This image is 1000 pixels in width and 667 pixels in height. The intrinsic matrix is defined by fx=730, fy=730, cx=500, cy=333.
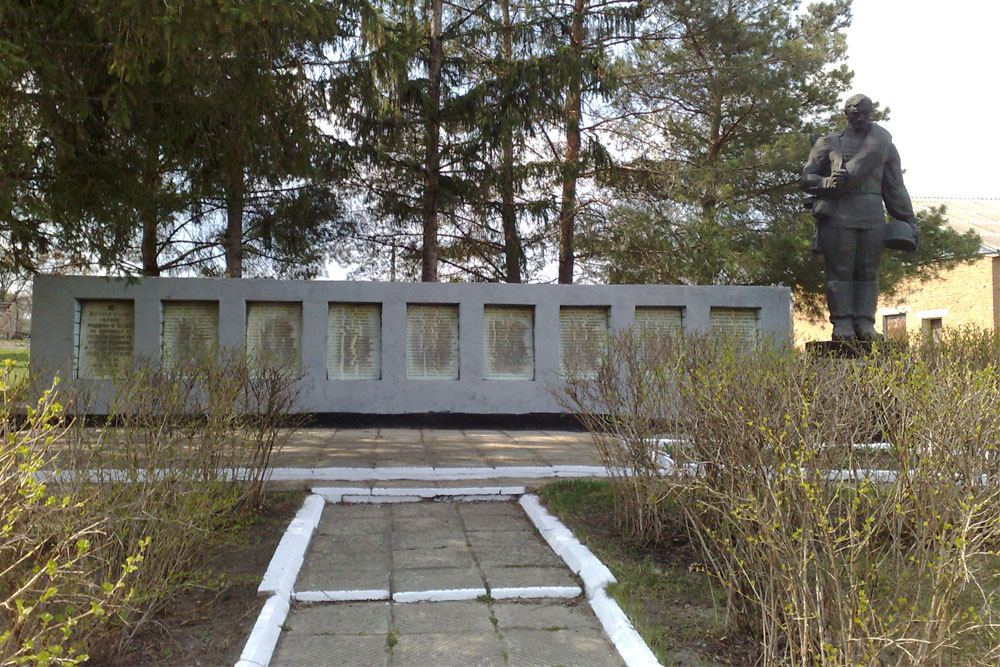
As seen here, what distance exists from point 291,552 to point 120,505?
1150 millimetres

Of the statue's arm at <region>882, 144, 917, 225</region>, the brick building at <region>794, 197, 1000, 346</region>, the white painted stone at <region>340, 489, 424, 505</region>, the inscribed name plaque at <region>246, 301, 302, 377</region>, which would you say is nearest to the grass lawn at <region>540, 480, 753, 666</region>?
the white painted stone at <region>340, 489, 424, 505</region>

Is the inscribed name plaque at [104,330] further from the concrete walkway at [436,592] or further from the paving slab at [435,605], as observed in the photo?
the paving slab at [435,605]

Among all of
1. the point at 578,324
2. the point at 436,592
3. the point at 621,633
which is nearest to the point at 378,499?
the point at 436,592

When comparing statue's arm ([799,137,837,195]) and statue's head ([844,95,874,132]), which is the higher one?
statue's head ([844,95,874,132])

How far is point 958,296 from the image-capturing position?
23.1m

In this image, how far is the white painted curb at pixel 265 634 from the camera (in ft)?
9.38

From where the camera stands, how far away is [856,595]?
255cm

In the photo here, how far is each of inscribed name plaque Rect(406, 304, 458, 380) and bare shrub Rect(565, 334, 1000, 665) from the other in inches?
253

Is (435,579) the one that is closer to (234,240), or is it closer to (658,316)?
(658,316)

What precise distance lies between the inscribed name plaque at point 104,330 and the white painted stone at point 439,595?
7.64 metres

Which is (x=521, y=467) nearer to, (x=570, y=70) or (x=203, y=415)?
(x=203, y=415)

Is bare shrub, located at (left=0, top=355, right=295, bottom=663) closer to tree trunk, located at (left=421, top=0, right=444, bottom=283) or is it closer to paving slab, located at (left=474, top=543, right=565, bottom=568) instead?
paving slab, located at (left=474, top=543, right=565, bottom=568)

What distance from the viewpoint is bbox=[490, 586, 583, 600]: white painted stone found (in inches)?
144

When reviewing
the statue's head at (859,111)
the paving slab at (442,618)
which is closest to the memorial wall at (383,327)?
the statue's head at (859,111)
